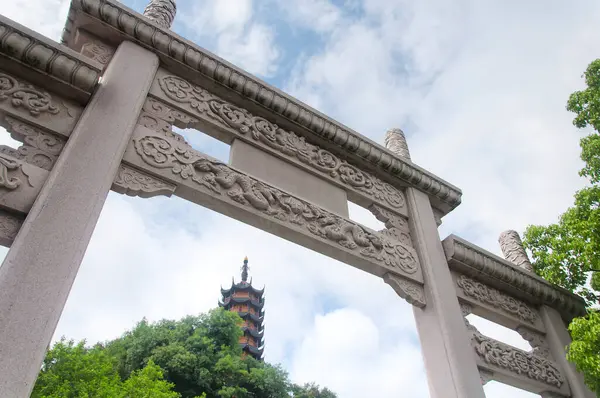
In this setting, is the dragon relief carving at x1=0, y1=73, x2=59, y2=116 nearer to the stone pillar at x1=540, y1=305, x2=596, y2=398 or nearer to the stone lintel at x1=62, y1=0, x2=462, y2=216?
the stone lintel at x1=62, y1=0, x2=462, y2=216

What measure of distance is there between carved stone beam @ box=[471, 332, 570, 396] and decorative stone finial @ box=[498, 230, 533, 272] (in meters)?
1.14

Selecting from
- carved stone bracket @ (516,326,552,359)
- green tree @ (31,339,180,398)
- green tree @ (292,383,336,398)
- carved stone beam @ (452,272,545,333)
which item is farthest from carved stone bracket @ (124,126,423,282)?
green tree @ (292,383,336,398)

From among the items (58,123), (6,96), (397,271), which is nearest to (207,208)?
(58,123)

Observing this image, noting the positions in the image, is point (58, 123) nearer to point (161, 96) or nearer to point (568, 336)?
point (161, 96)

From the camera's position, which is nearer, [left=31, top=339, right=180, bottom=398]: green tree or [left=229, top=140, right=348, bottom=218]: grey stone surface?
[left=229, top=140, right=348, bottom=218]: grey stone surface

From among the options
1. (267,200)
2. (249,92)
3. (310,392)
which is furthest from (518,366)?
(310,392)

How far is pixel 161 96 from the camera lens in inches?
143

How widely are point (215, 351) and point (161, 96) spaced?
23392 mm

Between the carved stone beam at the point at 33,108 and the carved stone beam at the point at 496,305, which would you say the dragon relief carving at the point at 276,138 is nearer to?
the carved stone beam at the point at 33,108

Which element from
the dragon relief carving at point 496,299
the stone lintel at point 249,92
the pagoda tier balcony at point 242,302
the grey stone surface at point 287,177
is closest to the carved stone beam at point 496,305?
the dragon relief carving at point 496,299

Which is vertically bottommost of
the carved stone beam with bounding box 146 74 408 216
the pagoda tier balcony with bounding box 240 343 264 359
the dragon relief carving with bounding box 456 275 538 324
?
the dragon relief carving with bounding box 456 275 538 324

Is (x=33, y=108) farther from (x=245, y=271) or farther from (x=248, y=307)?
(x=245, y=271)

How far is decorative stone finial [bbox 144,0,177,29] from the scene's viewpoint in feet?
13.4

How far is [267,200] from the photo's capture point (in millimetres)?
3533
